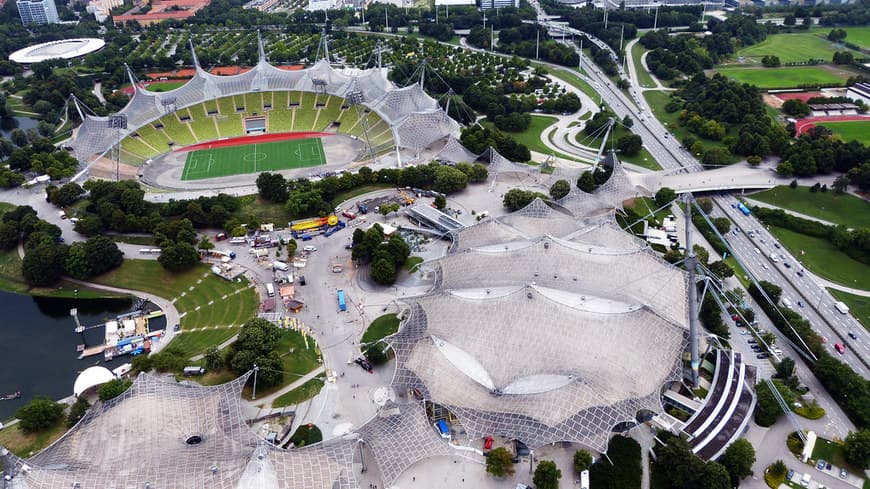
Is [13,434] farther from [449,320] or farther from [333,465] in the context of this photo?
[449,320]

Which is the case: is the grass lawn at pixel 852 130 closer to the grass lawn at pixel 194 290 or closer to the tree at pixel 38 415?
the grass lawn at pixel 194 290

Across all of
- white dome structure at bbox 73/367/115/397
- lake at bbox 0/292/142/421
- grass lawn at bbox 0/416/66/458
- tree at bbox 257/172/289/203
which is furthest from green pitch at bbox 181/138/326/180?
grass lawn at bbox 0/416/66/458

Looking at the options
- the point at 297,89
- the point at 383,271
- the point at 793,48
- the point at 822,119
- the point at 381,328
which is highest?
the point at 297,89

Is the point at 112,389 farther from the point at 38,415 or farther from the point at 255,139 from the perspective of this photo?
the point at 255,139

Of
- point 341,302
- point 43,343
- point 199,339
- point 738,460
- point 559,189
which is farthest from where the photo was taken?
point 559,189

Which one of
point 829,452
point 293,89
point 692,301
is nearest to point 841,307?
point 829,452

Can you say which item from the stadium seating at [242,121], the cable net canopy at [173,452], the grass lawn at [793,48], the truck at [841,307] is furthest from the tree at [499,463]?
the grass lawn at [793,48]
